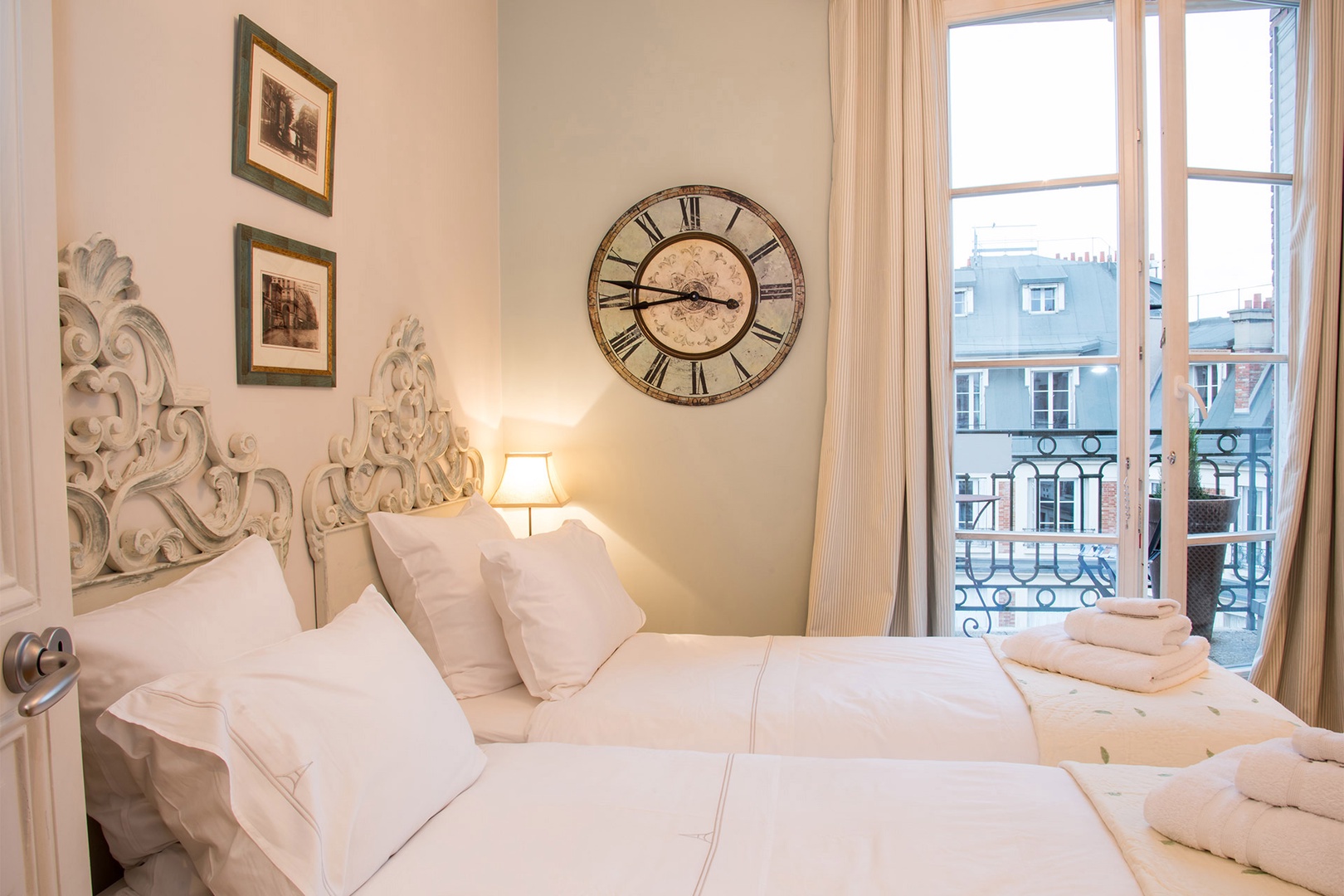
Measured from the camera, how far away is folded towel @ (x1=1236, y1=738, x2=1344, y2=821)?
1000 mm

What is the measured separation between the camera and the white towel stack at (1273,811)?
965 millimetres

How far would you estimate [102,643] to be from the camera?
3.21 ft

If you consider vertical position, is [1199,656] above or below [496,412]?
below

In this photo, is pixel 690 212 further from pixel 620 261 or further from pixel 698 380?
pixel 698 380

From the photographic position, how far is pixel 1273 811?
103 cm

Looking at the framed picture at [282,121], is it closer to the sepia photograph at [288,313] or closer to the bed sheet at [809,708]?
the sepia photograph at [288,313]

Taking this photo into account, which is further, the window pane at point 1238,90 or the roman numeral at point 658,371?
the roman numeral at point 658,371

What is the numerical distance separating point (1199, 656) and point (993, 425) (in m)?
1.07

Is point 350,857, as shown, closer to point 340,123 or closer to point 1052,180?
point 340,123

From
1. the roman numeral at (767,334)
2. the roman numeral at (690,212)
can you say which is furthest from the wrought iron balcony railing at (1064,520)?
the roman numeral at (690,212)

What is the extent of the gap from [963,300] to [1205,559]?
119cm

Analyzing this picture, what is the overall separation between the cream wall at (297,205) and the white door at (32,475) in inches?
15.0

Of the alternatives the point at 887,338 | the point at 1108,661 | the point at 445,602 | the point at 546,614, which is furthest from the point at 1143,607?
the point at 445,602

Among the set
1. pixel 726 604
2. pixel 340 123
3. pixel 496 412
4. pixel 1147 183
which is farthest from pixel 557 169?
pixel 1147 183
